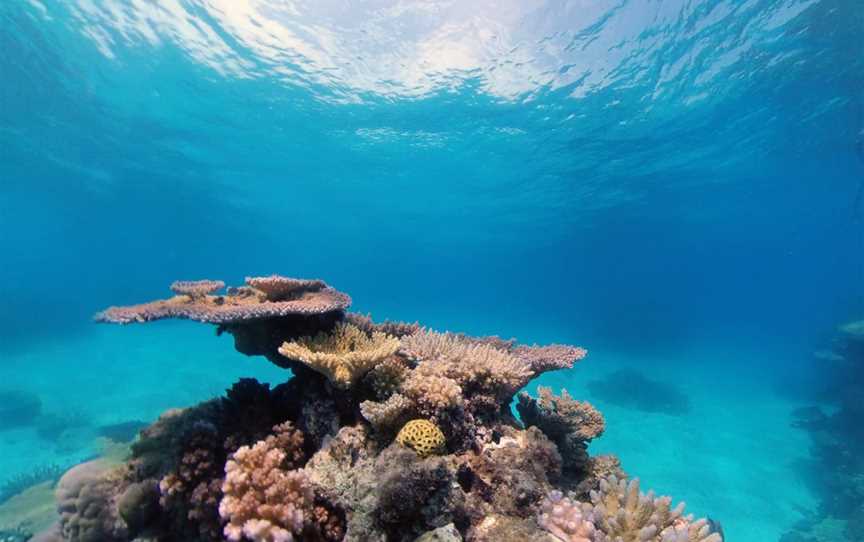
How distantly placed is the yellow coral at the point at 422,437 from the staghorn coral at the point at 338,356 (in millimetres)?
826

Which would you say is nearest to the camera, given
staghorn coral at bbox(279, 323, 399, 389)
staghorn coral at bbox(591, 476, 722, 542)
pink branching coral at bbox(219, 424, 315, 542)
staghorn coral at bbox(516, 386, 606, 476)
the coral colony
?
pink branching coral at bbox(219, 424, 315, 542)

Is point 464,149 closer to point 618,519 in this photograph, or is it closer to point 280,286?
point 280,286

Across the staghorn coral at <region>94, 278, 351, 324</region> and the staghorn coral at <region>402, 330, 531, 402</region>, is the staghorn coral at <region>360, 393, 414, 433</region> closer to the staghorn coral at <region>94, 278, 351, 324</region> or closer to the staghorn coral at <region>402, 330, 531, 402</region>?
the staghorn coral at <region>402, 330, 531, 402</region>

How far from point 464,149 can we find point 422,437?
1183 inches

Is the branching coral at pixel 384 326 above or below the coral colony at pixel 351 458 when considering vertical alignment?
above

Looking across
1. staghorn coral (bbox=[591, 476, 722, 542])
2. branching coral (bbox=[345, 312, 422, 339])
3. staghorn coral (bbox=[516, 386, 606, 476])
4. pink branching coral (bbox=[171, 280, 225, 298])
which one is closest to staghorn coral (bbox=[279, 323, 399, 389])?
branching coral (bbox=[345, 312, 422, 339])

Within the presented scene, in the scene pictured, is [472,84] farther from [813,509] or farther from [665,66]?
[813,509]

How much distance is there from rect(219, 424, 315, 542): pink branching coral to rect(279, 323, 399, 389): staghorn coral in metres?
0.90

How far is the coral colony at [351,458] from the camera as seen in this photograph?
3.51 meters

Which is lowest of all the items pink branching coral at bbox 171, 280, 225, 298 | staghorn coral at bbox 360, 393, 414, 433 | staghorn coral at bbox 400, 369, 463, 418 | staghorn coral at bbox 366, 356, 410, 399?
staghorn coral at bbox 360, 393, 414, 433

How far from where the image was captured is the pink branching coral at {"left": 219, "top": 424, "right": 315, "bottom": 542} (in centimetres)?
340

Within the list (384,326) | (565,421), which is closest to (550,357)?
(565,421)

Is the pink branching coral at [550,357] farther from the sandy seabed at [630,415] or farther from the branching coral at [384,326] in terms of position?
the sandy seabed at [630,415]

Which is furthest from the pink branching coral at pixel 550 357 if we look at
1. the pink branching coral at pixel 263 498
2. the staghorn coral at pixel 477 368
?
the pink branching coral at pixel 263 498
